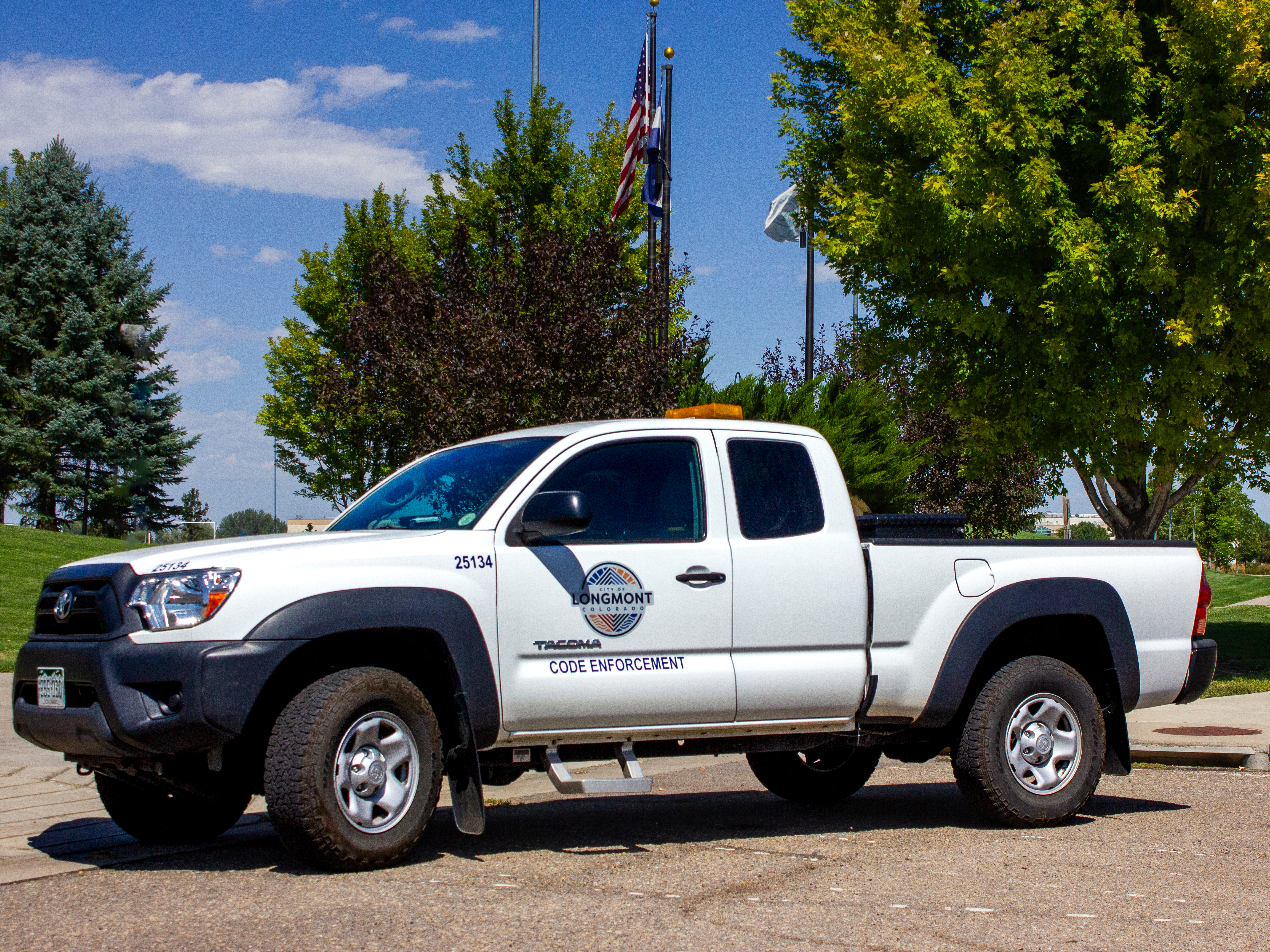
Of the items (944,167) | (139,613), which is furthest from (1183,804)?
(944,167)

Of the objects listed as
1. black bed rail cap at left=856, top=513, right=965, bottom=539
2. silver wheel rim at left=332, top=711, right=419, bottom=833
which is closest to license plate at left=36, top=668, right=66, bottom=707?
silver wheel rim at left=332, top=711, right=419, bottom=833

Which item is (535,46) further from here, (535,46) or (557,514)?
(557,514)

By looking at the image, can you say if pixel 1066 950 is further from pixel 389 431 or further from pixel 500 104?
pixel 500 104

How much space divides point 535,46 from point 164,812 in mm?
23798

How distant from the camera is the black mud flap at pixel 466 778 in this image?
5.62 meters

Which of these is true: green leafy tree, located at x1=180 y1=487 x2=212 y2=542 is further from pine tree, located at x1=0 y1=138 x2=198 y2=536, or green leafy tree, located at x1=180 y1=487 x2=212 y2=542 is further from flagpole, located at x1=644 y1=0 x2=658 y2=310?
flagpole, located at x1=644 y1=0 x2=658 y2=310

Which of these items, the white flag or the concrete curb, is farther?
the white flag

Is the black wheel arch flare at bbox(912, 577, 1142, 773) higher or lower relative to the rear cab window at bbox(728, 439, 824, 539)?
lower

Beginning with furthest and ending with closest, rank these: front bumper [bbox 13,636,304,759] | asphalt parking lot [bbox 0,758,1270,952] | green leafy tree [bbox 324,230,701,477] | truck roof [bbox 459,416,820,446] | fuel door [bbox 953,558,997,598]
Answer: green leafy tree [bbox 324,230,701,477] < fuel door [bbox 953,558,997,598] < truck roof [bbox 459,416,820,446] < front bumper [bbox 13,636,304,759] < asphalt parking lot [bbox 0,758,1270,952]

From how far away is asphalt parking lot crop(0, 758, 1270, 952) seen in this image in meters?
4.53

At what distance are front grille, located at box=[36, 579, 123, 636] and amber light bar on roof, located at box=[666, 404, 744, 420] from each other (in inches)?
111

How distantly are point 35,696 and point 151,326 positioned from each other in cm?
4314

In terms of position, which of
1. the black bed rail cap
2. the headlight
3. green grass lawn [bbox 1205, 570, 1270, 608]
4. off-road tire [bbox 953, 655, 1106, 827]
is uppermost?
the black bed rail cap

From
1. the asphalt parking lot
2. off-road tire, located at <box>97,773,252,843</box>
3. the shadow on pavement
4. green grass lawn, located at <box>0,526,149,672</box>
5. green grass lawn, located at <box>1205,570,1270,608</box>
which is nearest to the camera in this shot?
the asphalt parking lot
